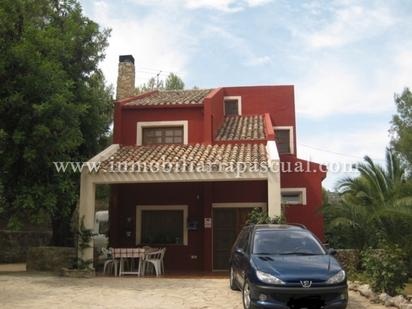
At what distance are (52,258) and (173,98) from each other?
26.6ft

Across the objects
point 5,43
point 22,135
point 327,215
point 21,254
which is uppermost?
point 5,43

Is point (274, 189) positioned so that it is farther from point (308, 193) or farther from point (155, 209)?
point (155, 209)

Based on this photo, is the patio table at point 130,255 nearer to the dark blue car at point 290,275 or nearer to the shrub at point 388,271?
the dark blue car at point 290,275

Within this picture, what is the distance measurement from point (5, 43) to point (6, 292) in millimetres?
7128

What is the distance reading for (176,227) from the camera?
17.7 meters

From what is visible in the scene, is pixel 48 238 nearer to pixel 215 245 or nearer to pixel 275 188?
pixel 215 245

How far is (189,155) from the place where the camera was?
629 inches

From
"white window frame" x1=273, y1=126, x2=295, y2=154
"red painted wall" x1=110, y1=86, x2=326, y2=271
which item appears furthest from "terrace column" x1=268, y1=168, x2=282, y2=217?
"white window frame" x1=273, y1=126, x2=295, y2=154

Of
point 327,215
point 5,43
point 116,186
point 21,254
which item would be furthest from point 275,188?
point 21,254

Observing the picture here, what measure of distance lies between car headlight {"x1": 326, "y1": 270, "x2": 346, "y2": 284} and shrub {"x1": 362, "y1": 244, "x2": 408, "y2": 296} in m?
2.02

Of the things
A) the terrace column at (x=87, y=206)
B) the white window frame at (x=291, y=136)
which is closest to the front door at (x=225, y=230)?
the white window frame at (x=291, y=136)

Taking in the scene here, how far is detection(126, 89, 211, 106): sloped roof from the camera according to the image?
61.6 feet

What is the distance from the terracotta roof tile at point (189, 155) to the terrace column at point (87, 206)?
0.60 meters

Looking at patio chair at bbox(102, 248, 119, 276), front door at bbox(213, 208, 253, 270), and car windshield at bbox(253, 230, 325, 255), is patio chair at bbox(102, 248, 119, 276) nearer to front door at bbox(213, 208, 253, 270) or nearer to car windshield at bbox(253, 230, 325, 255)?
front door at bbox(213, 208, 253, 270)
